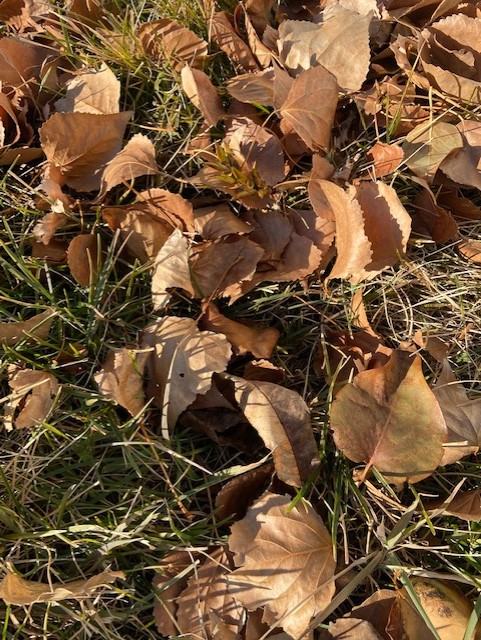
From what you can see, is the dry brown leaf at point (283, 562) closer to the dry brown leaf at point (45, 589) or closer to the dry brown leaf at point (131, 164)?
the dry brown leaf at point (45, 589)

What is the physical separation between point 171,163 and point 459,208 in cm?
63

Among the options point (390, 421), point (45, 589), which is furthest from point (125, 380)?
point (390, 421)

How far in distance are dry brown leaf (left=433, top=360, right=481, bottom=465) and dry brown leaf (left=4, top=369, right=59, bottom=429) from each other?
2.30ft

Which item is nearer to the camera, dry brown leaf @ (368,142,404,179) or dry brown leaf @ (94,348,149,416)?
dry brown leaf @ (94,348,149,416)

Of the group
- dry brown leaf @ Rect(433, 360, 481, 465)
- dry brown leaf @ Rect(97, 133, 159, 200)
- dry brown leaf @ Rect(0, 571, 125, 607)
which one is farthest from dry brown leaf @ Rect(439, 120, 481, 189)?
dry brown leaf @ Rect(0, 571, 125, 607)

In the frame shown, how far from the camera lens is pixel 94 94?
138 centimetres

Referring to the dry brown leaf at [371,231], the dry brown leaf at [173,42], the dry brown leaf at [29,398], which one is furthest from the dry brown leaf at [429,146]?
the dry brown leaf at [29,398]

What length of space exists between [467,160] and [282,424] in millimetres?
689

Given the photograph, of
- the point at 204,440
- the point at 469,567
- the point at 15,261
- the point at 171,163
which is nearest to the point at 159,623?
the point at 204,440

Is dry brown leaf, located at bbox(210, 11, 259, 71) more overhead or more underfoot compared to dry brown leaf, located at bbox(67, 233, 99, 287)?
more overhead

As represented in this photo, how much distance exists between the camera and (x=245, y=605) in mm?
1020

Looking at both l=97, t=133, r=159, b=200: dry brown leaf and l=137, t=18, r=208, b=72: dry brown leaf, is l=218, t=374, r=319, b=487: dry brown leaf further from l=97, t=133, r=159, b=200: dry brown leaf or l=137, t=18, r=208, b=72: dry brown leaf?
l=137, t=18, r=208, b=72: dry brown leaf

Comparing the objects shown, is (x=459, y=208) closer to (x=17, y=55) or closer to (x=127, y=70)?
(x=127, y=70)

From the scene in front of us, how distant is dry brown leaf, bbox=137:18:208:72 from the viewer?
4.55 ft
